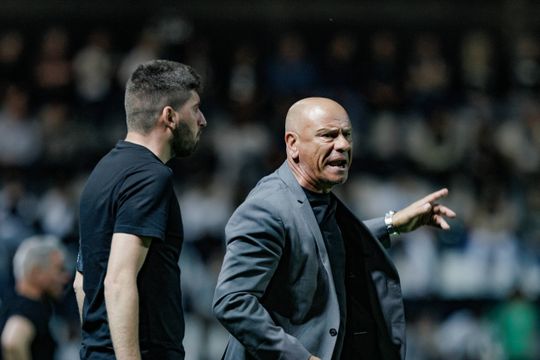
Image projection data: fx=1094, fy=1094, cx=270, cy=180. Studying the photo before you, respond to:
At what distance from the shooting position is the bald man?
13.7 ft

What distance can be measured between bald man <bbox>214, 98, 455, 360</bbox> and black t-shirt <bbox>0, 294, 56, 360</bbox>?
85.2 inches

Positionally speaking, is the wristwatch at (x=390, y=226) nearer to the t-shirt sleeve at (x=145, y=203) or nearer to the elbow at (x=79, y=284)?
the t-shirt sleeve at (x=145, y=203)

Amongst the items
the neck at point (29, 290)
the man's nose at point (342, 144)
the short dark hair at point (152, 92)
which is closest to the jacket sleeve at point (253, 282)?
the man's nose at point (342, 144)

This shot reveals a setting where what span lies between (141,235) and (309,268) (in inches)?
27.5

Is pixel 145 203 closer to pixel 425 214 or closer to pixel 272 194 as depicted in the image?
pixel 272 194

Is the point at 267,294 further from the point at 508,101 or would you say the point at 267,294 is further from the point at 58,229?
the point at 508,101

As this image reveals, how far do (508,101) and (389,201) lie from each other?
279cm

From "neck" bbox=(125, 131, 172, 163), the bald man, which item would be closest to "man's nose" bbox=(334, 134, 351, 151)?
the bald man

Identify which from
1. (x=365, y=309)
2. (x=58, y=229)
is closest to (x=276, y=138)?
(x=58, y=229)

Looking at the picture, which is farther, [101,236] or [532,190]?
[532,190]

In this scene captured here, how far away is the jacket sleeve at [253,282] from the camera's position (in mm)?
4113

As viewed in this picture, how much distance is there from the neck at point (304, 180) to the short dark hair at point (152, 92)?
0.53 metres

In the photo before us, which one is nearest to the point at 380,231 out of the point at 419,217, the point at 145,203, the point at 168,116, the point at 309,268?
the point at 419,217

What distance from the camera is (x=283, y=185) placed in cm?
453
